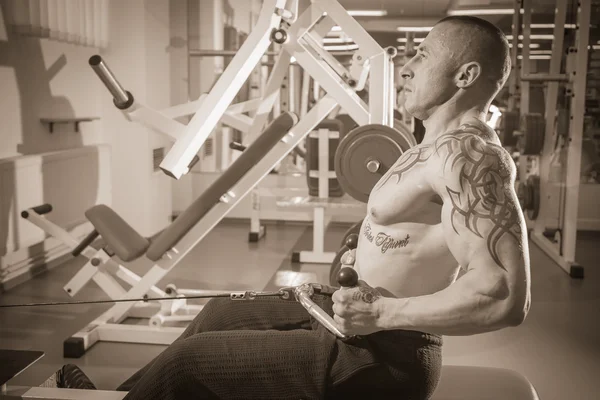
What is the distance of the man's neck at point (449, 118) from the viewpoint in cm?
117

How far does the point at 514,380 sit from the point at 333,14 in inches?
66.0

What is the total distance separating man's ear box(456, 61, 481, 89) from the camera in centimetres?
113

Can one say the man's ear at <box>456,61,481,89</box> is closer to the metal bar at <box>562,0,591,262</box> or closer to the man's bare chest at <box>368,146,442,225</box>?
the man's bare chest at <box>368,146,442,225</box>

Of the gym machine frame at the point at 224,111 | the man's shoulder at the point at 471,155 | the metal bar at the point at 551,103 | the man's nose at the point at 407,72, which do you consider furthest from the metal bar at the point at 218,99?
the metal bar at the point at 551,103

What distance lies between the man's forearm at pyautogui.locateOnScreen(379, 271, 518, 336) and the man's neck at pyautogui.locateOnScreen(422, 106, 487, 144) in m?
0.30

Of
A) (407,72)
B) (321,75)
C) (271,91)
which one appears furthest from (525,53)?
(407,72)

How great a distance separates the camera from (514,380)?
1.58m

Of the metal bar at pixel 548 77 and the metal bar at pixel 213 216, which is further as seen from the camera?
the metal bar at pixel 548 77

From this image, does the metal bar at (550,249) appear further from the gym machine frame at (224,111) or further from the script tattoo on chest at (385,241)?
the script tattoo on chest at (385,241)

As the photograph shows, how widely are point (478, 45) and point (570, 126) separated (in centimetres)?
311

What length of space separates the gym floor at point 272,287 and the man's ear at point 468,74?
1.56m

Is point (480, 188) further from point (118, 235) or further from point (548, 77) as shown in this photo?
point (548, 77)

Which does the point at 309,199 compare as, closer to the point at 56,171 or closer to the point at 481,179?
the point at 56,171

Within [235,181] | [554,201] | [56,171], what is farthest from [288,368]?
[554,201]
